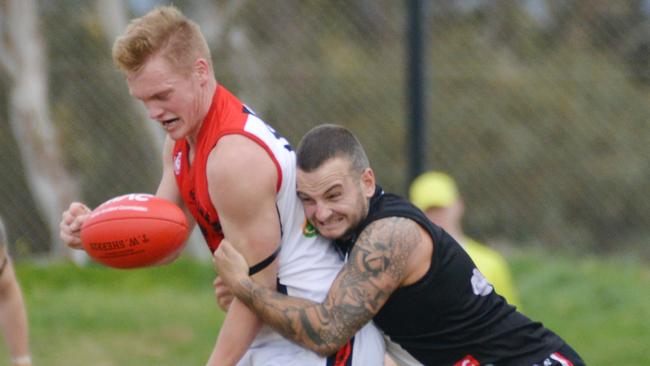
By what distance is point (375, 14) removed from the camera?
864 cm

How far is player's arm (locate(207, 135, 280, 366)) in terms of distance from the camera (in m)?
3.99

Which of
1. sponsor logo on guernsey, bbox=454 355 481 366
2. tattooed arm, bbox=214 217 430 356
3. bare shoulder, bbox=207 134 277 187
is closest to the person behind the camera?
bare shoulder, bbox=207 134 277 187

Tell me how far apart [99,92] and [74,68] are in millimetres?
248

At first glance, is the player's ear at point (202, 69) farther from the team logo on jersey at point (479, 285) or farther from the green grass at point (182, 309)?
the green grass at point (182, 309)

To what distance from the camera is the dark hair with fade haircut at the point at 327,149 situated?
4.19 metres

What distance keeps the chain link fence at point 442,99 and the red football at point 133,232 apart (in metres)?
3.81

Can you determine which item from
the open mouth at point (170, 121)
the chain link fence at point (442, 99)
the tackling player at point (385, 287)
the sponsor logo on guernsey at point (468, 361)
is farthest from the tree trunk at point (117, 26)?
the sponsor logo on guernsey at point (468, 361)

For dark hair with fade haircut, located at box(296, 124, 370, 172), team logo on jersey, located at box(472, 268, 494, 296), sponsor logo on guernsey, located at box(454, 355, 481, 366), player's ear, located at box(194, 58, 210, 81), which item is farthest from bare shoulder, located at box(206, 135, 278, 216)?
sponsor logo on guernsey, located at box(454, 355, 481, 366)

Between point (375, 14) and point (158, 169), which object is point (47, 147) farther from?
point (375, 14)

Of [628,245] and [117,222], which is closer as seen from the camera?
[117,222]

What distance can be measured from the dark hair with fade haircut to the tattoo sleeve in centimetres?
28

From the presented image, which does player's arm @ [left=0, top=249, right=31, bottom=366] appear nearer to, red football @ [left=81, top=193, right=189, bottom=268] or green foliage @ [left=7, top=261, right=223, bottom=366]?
red football @ [left=81, top=193, right=189, bottom=268]

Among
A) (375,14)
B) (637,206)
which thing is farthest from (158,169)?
(637,206)

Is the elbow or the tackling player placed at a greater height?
the tackling player
